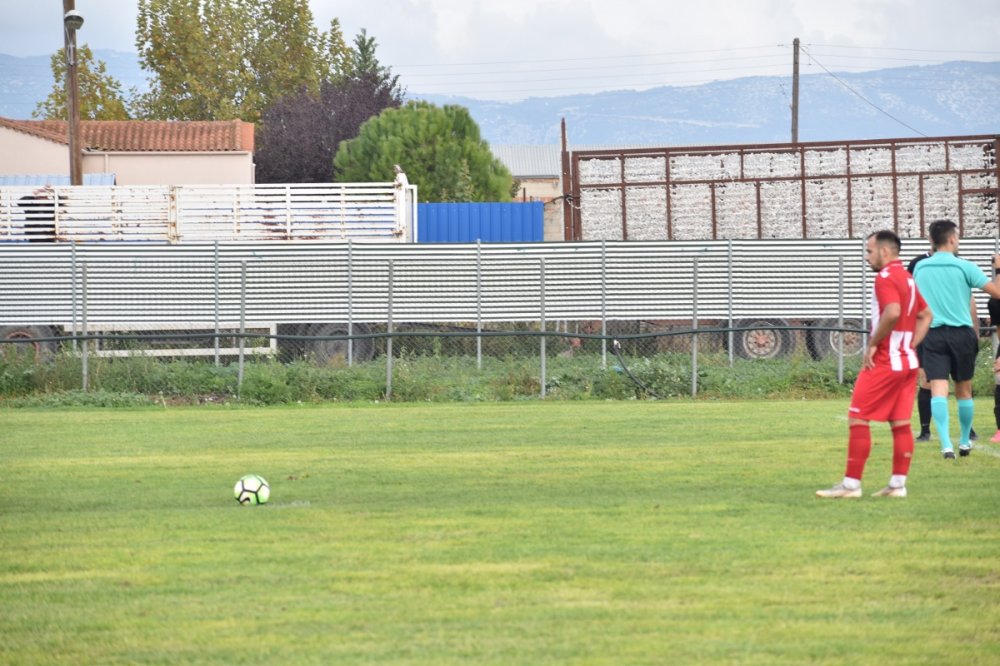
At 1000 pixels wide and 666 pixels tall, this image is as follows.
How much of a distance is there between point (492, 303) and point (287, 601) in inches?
659

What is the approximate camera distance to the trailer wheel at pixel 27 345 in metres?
23.1

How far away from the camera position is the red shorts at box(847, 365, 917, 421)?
1034 centimetres

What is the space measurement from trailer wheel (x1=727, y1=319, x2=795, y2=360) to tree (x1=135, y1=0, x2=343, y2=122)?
4958cm


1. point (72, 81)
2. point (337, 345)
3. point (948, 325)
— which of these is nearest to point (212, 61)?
point (72, 81)

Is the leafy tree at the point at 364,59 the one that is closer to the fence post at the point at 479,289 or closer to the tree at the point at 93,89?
the tree at the point at 93,89

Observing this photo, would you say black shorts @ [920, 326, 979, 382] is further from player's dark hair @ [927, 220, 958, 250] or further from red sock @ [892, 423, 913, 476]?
red sock @ [892, 423, 913, 476]

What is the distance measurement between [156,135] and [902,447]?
44912 mm

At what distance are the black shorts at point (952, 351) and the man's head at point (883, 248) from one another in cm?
293

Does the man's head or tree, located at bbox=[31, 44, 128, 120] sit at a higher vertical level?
tree, located at bbox=[31, 44, 128, 120]

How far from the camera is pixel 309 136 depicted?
62469 millimetres

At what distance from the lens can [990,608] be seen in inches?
274

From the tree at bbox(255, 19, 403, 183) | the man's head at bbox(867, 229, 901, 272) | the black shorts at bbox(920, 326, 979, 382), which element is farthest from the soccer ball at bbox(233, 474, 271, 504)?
the tree at bbox(255, 19, 403, 183)

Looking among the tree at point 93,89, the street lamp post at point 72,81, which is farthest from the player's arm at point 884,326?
the tree at point 93,89

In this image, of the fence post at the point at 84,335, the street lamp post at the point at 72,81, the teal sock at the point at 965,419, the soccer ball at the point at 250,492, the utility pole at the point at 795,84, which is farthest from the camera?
the utility pole at the point at 795,84
